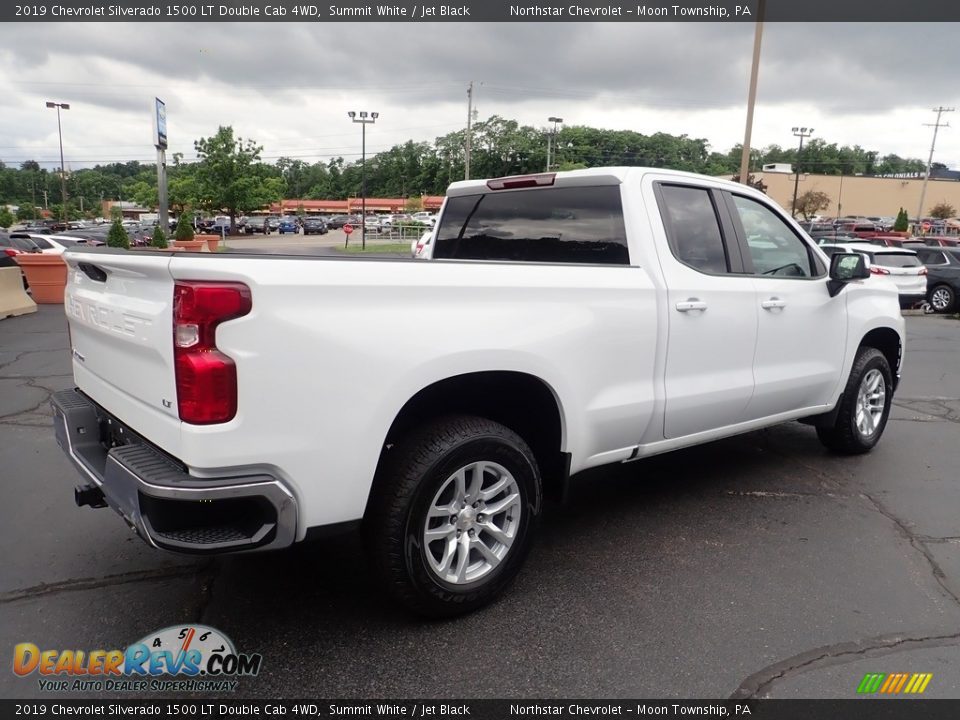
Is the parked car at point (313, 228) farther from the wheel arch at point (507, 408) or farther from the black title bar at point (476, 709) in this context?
the black title bar at point (476, 709)

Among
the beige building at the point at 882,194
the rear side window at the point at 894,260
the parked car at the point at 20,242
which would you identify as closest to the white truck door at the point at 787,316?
the rear side window at the point at 894,260

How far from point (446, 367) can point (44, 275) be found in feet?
49.1

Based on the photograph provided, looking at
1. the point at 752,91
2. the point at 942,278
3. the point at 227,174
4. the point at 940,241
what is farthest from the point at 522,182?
the point at 227,174

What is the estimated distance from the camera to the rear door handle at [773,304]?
13.7ft

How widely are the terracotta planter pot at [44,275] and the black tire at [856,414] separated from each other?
14.8m

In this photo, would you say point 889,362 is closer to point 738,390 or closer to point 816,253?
point 816,253

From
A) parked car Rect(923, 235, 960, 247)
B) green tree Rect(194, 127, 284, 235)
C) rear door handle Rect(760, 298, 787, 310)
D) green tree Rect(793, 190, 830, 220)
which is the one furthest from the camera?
green tree Rect(793, 190, 830, 220)

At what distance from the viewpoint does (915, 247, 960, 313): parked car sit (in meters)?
17.8

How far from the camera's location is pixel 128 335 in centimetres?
264

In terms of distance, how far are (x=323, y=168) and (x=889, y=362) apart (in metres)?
147

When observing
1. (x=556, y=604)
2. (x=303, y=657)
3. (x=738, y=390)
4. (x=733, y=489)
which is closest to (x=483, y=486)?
(x=556, y=604)

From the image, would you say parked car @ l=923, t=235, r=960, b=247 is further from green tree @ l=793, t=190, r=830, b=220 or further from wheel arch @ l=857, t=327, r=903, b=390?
green tree @ l=793, t=190, r=830, b=220

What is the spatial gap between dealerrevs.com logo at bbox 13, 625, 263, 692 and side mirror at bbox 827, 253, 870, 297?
164 inches

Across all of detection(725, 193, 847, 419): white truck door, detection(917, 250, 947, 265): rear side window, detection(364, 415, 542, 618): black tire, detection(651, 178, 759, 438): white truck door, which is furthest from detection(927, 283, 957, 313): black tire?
detection(364, 415, 542, 618): black tire
